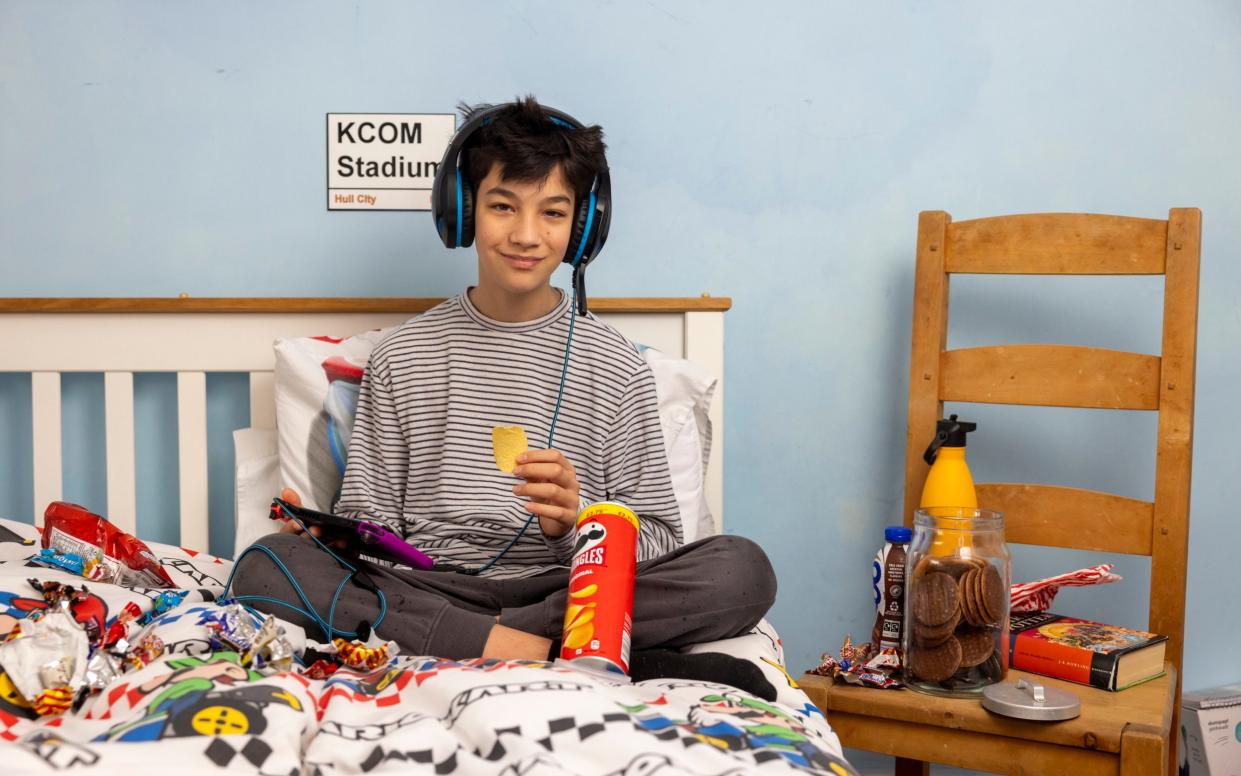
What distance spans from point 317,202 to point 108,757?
41.4 inches

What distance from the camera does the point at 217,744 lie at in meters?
0.64

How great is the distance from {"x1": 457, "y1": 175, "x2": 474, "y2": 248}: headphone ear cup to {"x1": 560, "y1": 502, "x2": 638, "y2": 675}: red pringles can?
1.33ft

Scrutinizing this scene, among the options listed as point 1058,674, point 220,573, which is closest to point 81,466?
point 220,573

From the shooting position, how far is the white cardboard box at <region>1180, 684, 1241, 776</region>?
1408 millimetres

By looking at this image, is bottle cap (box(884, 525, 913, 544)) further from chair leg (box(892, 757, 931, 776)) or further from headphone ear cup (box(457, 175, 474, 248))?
headphone ear cup (box(457, 175, 474, 248))

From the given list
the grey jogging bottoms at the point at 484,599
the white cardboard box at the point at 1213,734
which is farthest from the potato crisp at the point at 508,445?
the white cardboard box at the point at 1213,734

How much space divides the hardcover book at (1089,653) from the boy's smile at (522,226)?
0.69m

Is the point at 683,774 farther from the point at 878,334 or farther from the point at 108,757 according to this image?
the point at 878,334

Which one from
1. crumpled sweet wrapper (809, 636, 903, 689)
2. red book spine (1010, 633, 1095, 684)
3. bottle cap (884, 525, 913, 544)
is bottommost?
crumpled sweet wrapper (809, 636, 903, 689)

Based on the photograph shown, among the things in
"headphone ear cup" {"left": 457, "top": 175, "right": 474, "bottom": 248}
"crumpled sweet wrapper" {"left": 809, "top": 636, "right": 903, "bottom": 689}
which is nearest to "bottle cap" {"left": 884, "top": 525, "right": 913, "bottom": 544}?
"crumpled sweet wrapper" {"left": 809, "top": 636, "right": 903, "bottom": 689}

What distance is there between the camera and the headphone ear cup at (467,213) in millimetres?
1247

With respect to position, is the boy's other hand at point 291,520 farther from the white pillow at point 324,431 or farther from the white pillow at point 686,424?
the white pillow at point 686,424

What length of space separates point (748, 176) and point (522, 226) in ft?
1.49

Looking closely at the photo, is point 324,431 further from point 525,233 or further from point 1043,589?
point 1043,589
